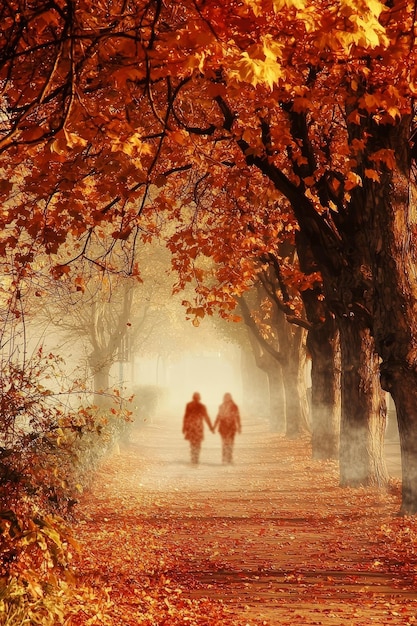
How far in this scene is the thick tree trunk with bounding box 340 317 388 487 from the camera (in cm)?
1459

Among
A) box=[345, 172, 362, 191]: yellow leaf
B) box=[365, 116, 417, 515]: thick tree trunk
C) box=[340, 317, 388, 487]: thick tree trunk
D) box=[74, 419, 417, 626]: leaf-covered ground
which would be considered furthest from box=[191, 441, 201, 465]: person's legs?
box=[345, 172, 362, 191]: yellow leaf

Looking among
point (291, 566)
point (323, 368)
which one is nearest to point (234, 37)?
point (291, 566)

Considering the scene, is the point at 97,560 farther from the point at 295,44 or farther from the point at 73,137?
the point at 295,44

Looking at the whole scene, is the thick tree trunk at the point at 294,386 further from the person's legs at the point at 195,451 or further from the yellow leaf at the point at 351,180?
the yellow leaf at the point at 351,180

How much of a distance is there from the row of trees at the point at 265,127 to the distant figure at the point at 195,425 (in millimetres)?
6996

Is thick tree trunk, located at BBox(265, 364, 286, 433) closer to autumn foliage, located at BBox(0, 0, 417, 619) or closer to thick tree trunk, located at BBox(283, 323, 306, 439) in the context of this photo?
thick tree trunk, located at BBox(283, 323, 306, 439)

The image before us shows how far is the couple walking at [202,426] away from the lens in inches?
877

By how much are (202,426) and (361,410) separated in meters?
8.09

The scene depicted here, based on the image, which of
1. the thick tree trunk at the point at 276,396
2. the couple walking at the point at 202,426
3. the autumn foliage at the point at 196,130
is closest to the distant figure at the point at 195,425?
the couple walking at the point at 202,426

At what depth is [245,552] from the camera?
10.4 meters

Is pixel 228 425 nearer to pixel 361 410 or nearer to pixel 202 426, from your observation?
pixel 202 426

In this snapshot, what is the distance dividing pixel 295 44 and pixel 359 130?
1.78 m

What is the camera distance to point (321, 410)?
19.8 meters

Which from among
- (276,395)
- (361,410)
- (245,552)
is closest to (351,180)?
(245,552)
